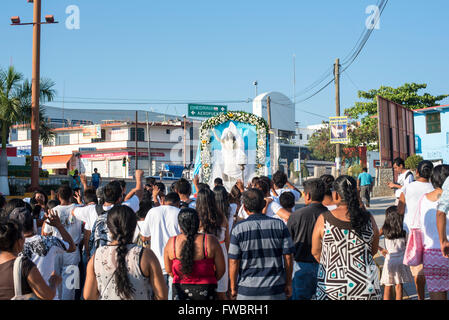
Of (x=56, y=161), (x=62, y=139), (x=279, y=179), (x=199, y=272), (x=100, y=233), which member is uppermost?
(x=62, y=139)

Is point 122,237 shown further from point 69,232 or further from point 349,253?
point 69,232

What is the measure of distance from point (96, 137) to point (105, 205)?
54789mm

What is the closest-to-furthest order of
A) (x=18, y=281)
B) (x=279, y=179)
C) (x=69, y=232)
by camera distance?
1. (x=18, y=281)
2. (x=69, y=232)
3. (x=279, y=179)

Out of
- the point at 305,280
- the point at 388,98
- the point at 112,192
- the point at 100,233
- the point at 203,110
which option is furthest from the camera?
the point at 388,98

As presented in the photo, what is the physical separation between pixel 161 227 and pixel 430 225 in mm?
3003

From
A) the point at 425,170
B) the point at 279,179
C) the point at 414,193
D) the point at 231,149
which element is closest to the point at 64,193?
the point at 279,179

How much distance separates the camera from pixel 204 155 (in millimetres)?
17594

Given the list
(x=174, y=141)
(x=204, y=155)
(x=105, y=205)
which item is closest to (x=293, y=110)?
(x=174, y=141)

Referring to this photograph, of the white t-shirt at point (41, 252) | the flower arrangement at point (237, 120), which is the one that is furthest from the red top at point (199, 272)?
the flower arrangement at point (237, 120)

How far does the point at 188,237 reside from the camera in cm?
429

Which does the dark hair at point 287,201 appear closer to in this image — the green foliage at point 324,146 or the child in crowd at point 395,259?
the child in crowd at point 395,259

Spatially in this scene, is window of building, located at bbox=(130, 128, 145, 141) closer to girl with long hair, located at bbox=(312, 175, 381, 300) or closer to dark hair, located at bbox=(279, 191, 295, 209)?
dark hair, located at bbox=(279, 191, 295, 209)

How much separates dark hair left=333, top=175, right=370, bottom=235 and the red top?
1287 millimetres

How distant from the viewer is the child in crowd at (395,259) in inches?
245
